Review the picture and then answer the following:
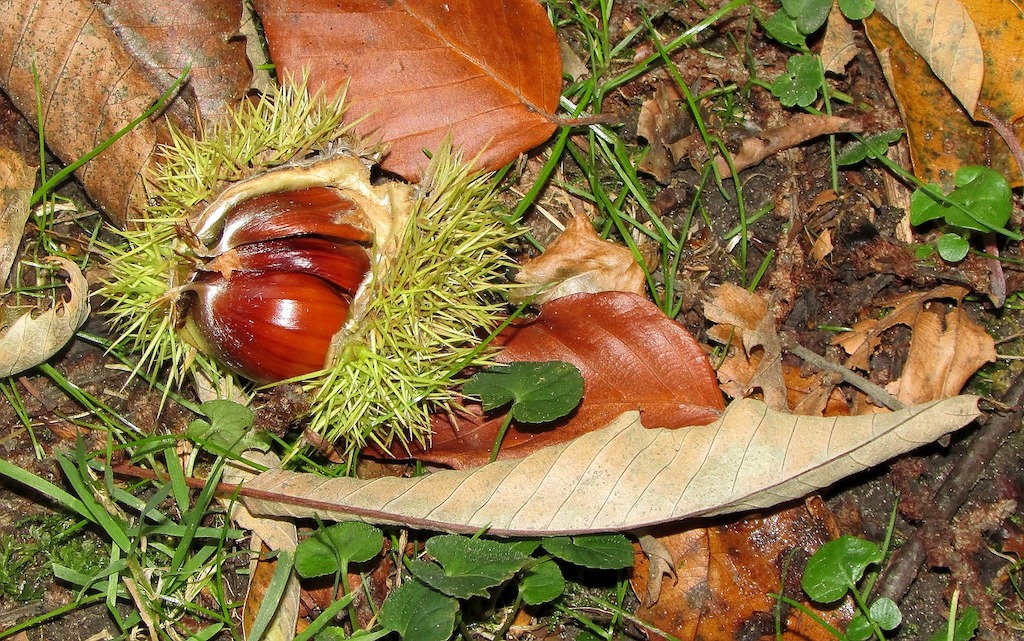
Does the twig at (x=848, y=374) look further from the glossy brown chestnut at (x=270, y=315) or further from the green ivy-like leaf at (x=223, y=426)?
the green ivy-like leaf at (x=223, y=426)

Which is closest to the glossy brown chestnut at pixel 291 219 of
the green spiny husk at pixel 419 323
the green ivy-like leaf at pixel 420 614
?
the green spiny husk at pixel 419 323

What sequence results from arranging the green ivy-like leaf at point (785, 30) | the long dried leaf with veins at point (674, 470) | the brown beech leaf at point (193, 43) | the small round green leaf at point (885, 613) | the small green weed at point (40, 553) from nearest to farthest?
the long dried leaf with veins at point (674, 470) < the small round green leaf at point (885, 613) < the small green weed at point (40, 553) < the brown beech leaf at point (193, 43) < the green ivy-like leaf at point (785, 30)

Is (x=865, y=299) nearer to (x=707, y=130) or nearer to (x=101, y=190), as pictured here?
(x=707, y=130)

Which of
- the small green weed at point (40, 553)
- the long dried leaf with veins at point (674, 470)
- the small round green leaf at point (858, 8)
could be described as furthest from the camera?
the small round green leaf at point (858, 8)

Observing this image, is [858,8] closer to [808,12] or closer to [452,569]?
[808,12]

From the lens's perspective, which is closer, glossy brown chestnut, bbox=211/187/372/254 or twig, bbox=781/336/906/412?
glossy brown chestnut, bbox=211/187/372/254

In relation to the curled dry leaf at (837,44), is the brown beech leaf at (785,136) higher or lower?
lower

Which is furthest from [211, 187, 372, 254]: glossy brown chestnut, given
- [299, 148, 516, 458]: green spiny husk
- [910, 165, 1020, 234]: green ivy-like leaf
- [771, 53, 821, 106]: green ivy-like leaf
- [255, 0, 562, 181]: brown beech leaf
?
[910, 165, 1020, 234]: green ivy-like leaf

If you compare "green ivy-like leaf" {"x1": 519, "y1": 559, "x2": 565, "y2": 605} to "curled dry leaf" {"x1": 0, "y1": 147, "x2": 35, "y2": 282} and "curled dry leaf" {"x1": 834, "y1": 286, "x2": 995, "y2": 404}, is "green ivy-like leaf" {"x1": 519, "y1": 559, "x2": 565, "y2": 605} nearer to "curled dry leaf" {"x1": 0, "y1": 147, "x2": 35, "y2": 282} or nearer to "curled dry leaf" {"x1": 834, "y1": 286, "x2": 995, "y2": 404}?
"curled dry leaf" {"x1": 834, "y1": 286, "x2": 995, "y2": 404}
